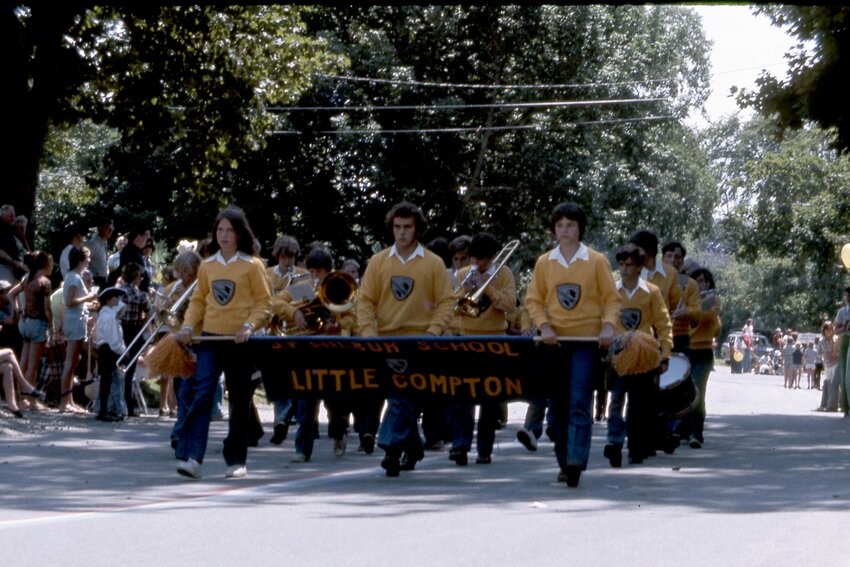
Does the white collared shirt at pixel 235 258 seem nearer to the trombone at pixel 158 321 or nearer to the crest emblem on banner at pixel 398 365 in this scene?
the trombone at pixel 158 321

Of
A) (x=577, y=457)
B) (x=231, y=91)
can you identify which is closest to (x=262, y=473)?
(x=577, y=457)

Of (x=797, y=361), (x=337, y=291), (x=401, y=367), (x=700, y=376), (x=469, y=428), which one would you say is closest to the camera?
(x=401, y=367)

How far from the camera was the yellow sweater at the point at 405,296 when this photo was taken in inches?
499

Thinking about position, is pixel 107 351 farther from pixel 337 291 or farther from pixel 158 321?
pixel 337 291

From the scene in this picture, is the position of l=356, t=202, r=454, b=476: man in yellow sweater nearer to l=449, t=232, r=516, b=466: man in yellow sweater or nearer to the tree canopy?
l=449, t=232, r=516, b=466: man in yellow sweater

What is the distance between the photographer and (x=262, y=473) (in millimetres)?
13008

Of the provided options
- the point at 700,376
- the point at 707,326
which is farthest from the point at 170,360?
the point at 700,376

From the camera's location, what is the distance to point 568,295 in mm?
11922

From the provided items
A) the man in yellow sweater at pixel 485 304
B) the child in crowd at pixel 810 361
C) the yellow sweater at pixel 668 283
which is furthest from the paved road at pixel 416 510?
the child in crowd at pixel 810 361

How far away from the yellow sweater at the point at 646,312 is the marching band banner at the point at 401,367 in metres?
1.74

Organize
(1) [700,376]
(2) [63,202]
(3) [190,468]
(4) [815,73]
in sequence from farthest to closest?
(2) [63,202] < (4) [815,73] < (1) [700,376] < (3) [190,468]

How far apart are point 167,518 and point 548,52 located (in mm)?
34835

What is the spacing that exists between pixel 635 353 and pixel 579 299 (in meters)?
1.09

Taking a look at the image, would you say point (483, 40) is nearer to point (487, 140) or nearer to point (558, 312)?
point (487, 140)
